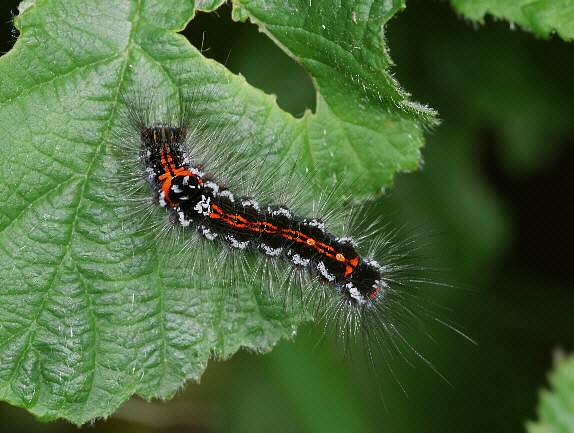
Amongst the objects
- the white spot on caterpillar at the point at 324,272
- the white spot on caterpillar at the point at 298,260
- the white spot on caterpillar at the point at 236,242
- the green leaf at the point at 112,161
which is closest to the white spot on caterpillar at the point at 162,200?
the green leaf at the point at 112,161

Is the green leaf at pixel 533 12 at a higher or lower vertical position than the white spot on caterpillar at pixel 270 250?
higher

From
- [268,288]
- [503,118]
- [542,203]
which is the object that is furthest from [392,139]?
[542,203]

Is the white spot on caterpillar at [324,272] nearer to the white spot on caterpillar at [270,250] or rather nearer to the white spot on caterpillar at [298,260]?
the white spot on caterpillar at [298,260]

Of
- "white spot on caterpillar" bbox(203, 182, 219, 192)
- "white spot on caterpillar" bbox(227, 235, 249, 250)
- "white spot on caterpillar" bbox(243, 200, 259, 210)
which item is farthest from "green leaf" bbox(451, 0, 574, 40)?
"white spot on caterpillar" bbox(227, 235, 249, 250)

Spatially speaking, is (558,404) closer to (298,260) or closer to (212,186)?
(298,260)

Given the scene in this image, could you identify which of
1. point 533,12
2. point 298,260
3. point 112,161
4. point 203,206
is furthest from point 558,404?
point 112,161

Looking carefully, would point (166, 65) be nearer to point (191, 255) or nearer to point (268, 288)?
point (191, 255)

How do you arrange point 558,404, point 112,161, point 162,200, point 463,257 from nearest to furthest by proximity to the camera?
1. point 112,161
2. point 162,200
3. point 558,404
4. point 463,257
